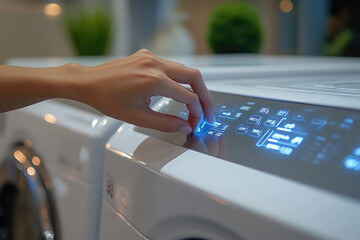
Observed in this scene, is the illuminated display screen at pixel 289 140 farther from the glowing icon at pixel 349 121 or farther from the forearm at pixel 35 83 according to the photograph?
the forearm at pixel 35 83

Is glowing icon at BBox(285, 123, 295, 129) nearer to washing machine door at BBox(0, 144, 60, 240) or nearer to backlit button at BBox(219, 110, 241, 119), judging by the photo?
backlit button at BBox(219, 110, 241, 119)

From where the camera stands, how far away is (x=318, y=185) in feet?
0.83

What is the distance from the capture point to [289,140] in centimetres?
30

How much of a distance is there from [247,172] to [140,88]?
122 millimetres

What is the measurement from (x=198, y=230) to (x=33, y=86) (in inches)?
8.4

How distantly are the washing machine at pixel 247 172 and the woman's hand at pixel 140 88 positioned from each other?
30 mm

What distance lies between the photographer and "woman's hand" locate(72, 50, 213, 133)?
34cm

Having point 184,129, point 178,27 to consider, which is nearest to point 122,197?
point 184,129

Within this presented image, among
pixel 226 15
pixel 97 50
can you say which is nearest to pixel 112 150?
pixel 226 15

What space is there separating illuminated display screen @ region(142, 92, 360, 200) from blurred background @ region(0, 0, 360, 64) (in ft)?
3.01

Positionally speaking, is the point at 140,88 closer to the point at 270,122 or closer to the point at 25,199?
the point at 270,122

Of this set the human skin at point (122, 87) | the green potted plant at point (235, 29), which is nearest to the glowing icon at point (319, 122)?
the human skin at point (122, 87)

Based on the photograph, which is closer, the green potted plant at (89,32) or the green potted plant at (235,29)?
the green potted plant at (235,29)

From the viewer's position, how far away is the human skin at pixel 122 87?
0.34 m
